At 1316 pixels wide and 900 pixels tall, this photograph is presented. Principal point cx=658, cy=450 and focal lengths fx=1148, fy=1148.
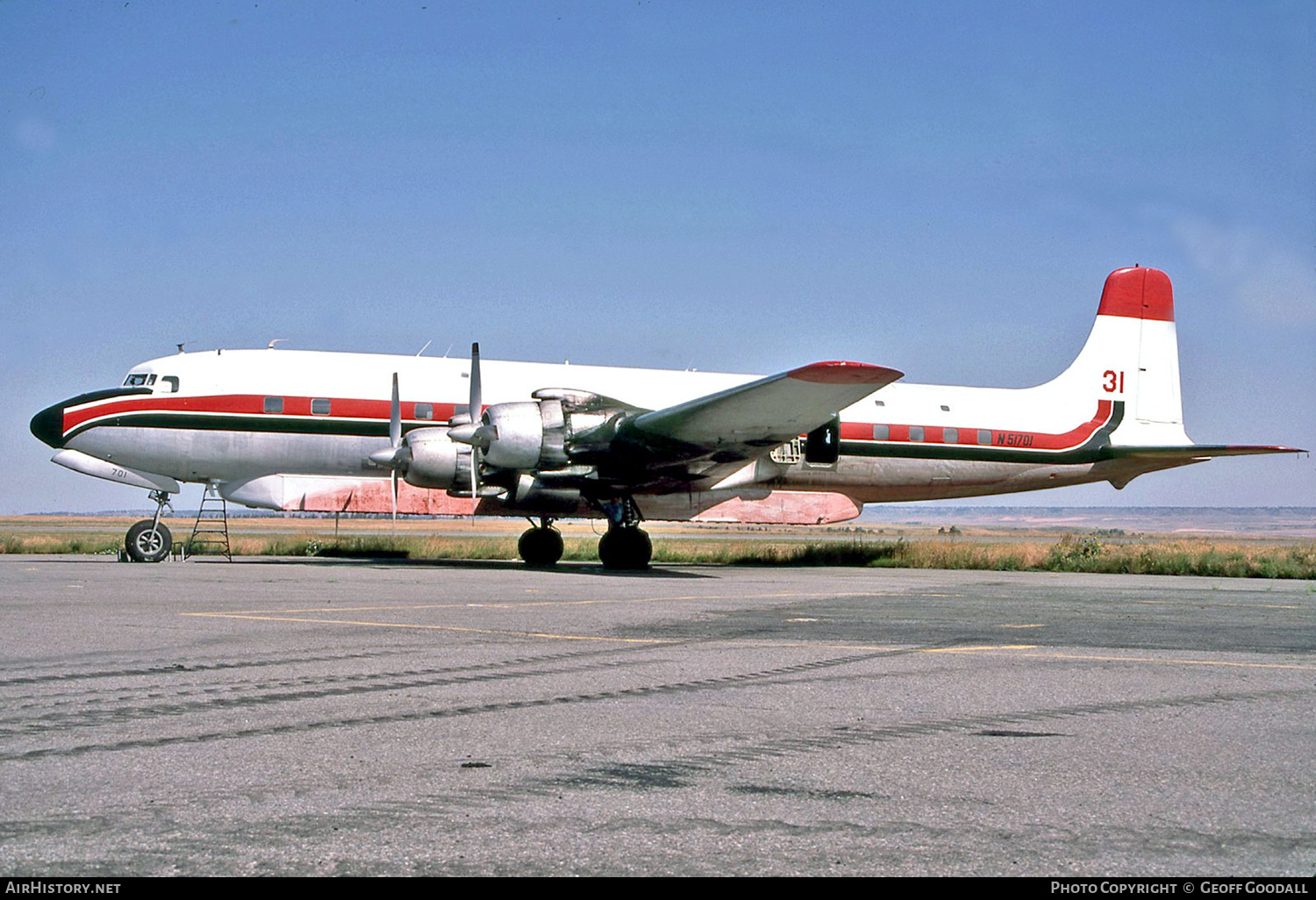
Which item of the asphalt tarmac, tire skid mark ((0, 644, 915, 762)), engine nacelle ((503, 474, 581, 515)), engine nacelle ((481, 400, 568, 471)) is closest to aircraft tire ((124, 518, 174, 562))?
engine nacelle ((503, 474, 581, 515))

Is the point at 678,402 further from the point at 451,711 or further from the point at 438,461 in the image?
the point at 451,711

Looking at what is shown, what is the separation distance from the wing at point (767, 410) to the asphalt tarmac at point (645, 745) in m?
6.88

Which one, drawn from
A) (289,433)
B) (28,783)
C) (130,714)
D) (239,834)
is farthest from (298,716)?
(289,433)

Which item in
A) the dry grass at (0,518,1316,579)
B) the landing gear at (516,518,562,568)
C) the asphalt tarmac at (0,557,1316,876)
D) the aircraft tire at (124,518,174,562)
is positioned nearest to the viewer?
the asphalt tarmac at (0,557,1316,876)

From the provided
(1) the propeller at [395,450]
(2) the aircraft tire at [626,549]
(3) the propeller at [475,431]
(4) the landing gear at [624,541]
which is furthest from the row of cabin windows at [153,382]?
(2) the aircraft tire at [626,549]

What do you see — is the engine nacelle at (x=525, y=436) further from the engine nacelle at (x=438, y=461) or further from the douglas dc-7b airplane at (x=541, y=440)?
the engine nacelle at (x=438, y=461)

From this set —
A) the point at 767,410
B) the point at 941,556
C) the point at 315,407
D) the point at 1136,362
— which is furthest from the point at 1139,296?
the point at 315,407

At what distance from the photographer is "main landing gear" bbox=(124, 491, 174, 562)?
22.5m

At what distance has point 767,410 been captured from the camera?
20.1 meters

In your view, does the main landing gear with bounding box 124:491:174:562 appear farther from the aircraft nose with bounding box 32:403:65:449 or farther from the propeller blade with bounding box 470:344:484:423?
the propeller blade with bounding box 470:344:484:423

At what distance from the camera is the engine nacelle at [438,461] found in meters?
21.3

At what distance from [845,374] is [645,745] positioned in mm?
13259

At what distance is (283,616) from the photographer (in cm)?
1178
